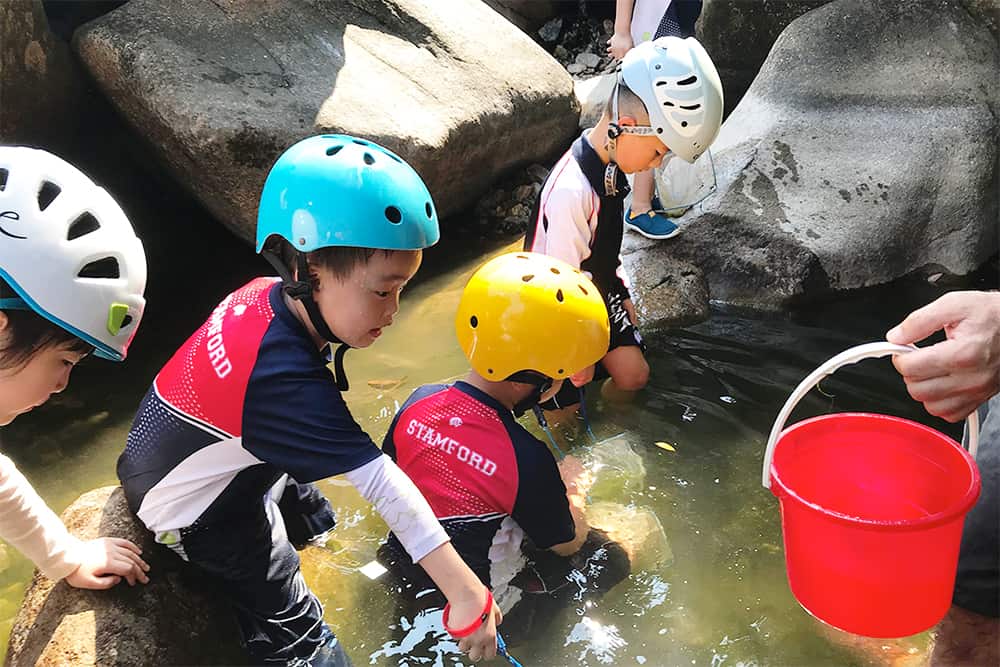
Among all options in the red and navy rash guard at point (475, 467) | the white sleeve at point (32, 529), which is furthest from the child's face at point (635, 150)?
the white sleeve at point (32, 529)

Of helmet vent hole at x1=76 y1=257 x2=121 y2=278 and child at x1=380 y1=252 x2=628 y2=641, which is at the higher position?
helmet vent hole at x1=76 y1=257 x2=121 y2=278

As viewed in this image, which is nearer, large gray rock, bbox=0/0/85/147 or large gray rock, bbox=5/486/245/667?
large gray rock, bbox=5/486/245/667

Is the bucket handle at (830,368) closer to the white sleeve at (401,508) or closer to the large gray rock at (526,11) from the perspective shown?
the white sleeve at (401,508)

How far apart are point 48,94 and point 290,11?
1593 mm

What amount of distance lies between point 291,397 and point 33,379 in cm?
65

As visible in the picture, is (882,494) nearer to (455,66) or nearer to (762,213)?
(762,213)

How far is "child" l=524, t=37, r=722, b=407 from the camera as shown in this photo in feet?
12.5

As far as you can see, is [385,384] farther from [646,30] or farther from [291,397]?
[646,30]

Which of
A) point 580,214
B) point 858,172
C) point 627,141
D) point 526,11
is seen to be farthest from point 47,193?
point 526,11

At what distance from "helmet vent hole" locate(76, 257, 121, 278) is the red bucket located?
177 centimetres

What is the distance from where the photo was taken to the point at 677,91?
12.7 ft

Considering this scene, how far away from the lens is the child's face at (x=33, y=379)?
7.47 feet

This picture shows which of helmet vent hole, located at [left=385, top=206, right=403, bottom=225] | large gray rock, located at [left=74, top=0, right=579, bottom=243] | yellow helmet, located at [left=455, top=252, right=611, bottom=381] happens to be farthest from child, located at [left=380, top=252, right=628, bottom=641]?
large gray rock, located at [left=74, top=0, right=579, bottom=243]

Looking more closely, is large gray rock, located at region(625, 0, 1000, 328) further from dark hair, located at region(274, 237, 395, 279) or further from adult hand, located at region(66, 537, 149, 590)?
adult hand, located at region(66, 537, 149, 590)
